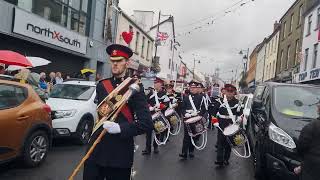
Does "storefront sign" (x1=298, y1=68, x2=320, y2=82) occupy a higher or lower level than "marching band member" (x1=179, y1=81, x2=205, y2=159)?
higher

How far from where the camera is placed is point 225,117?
9047mm

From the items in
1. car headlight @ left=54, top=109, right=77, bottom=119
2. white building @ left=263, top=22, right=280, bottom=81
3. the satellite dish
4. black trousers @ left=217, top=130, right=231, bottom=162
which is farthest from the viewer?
white building @ left=263, top=22, right=280, bottom=81

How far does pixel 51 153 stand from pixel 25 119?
214 cm

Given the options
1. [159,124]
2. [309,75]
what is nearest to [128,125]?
[159,124]

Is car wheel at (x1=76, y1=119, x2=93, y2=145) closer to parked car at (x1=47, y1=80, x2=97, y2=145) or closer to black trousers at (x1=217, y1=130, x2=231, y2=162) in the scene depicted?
parked car at (x1=47, y1=80, x2=97, y2=145)

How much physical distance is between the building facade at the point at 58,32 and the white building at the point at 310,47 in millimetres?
12259

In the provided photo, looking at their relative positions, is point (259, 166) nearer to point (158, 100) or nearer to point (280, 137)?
point (280, 137)

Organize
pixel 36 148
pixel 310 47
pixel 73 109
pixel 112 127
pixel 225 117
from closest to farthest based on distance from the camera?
pixel 112 127 < pixel 36 148 < pixel 225 117 < pixel 73 109 < pixel 310 47

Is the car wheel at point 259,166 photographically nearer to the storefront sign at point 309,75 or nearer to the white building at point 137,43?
the storefront sign at point 309,75

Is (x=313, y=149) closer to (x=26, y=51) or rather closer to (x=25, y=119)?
(x=25, y=119)

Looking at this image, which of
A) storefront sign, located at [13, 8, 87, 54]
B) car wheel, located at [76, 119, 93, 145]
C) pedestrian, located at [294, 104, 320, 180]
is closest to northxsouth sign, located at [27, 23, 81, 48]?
storefront sign, located at [13, 8, 87, 54]

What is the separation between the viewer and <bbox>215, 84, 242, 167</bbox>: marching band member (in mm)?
8875

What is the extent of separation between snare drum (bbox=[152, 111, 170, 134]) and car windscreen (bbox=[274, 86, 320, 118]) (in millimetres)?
3197

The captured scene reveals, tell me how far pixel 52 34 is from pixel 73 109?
9.51 meters
